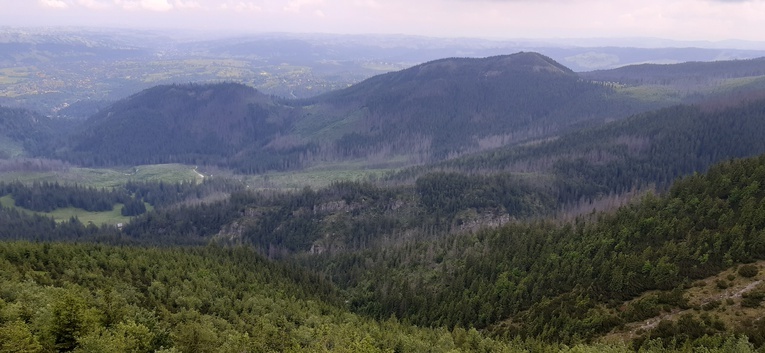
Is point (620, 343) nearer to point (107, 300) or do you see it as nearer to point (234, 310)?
point (234, 310)

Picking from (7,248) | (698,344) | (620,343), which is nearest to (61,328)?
(7,248)

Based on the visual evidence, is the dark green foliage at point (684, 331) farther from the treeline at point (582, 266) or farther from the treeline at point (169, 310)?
the treeline at point (169, 310)

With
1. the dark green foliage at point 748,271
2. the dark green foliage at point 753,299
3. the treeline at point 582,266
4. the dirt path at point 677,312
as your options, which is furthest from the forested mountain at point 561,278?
the dirt path at point 677,312

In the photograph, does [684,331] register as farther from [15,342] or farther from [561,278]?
[15,342]

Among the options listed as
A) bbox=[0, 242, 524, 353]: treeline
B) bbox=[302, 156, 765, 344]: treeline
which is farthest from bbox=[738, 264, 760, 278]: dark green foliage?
bbox=[0, 242, 524, 353]: treeline

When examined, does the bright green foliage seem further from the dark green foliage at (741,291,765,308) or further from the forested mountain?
the dark green foliage at (741,291,765,308)
